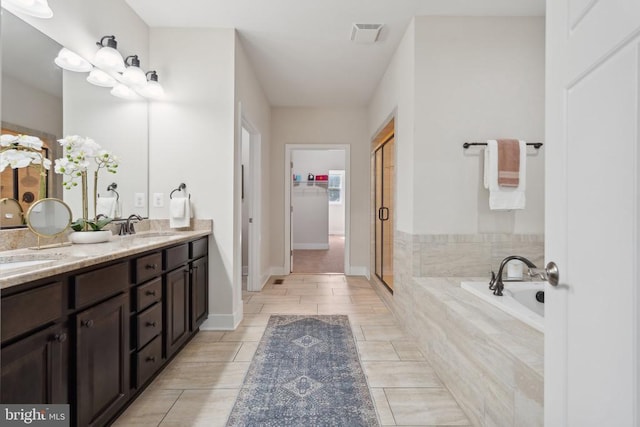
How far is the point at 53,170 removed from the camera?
5.83ft

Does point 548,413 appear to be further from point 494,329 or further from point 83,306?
point 83,306

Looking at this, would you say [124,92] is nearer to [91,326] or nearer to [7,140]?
[7,140]

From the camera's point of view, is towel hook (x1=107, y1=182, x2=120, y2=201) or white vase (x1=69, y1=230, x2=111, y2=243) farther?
towel hook (x1=107, y1=182, x2=120, y2=201)

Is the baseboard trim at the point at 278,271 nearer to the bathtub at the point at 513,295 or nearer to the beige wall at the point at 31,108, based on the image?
the bathtub at the point at 513,295

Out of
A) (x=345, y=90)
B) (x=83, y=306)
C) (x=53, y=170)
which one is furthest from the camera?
(x=345, y=90)

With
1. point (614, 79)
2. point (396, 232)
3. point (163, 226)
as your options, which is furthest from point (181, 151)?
point (614, 79)

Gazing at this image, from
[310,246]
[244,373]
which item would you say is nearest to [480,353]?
[244,373]

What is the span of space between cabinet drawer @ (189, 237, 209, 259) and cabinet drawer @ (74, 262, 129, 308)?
0.85 meters

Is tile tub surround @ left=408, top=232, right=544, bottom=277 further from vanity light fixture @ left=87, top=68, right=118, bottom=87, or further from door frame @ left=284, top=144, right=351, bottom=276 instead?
vanity light fixture @ left=87, top=68, right=118, bottom=87

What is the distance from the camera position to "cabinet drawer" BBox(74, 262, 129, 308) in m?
1.27

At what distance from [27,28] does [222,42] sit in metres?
1.43

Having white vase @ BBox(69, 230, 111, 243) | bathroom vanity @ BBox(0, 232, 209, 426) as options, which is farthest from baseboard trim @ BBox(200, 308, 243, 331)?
white vase @ BBox(69, 230, 111, 243)

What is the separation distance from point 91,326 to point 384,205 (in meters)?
3.33

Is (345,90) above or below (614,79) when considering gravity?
above
